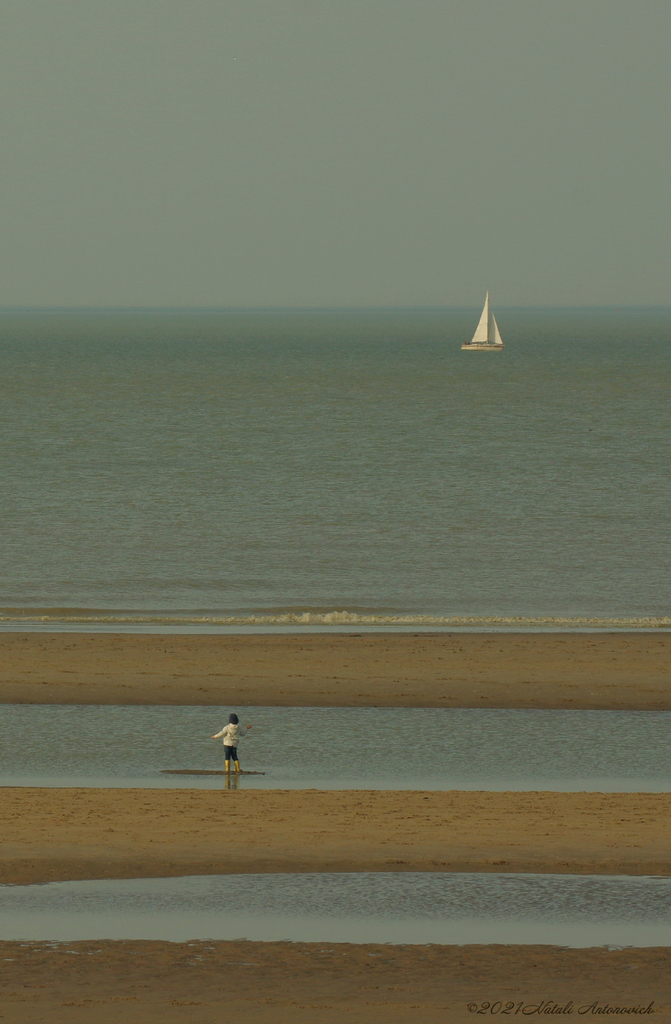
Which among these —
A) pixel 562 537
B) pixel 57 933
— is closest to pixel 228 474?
pixel 562 537

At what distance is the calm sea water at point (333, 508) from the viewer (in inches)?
1451

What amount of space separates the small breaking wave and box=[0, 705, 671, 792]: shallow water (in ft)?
25.7

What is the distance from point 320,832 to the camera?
55.8 ft

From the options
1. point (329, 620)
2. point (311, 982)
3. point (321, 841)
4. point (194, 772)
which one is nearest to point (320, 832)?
point (321, 841)

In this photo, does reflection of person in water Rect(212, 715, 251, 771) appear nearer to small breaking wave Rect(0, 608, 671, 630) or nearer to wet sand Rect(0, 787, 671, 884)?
wet sand Rect(0, 787, 671, 884)

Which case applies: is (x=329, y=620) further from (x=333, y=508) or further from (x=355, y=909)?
(x=333, y=508)

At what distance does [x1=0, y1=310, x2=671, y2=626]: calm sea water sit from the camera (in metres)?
36.8

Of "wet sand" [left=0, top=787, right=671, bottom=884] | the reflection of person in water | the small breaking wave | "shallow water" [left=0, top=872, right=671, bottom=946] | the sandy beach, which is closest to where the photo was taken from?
the sandy beach

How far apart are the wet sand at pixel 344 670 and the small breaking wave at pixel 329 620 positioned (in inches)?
76.6

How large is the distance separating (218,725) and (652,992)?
12156mm

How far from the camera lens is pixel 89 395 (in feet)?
411

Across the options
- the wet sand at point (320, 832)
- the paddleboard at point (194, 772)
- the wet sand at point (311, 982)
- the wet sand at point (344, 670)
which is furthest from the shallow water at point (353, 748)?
the wet sand at point (311, 982)

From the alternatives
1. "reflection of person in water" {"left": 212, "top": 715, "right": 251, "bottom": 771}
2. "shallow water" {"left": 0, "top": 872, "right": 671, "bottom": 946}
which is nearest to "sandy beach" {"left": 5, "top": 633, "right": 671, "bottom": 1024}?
"shallow water" {"left": 0, "top": 872, "right": 671, "bottom": 946}

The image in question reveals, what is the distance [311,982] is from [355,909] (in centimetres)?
208
